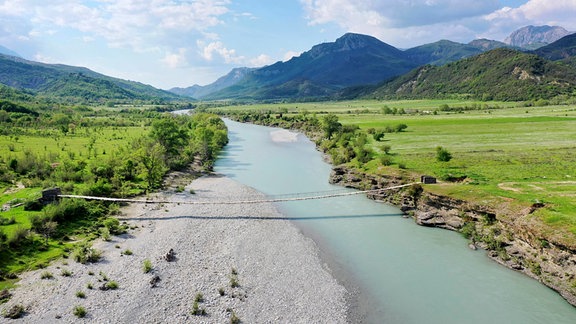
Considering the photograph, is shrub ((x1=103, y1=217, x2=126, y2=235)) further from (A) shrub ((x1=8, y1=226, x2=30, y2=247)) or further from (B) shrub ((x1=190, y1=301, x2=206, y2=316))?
(B) shrub ((x1=190, y1=301, x2=206, y2=316))

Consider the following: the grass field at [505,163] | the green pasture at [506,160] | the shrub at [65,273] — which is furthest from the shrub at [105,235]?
the green pasture at [506,160]

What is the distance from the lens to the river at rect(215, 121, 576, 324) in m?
27.4

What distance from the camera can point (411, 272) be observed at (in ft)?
110

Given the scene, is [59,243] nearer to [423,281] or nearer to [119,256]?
[119,256]

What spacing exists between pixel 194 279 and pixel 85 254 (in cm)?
1161

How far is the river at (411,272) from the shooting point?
27359mm

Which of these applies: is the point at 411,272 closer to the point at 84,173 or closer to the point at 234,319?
the point at 234,319

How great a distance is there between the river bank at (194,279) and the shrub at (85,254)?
67 cm

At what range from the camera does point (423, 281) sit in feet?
105

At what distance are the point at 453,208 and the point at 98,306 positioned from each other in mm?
39798

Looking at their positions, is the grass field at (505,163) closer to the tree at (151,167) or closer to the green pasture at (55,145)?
the tree at (151,167)

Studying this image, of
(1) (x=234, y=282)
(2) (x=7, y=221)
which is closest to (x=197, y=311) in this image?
(1) (x=234, y=282)

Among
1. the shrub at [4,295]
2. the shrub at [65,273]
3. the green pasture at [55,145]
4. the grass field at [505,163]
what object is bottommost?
the shrub at [65,273]

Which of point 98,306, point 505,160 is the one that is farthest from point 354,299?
point 505,160
